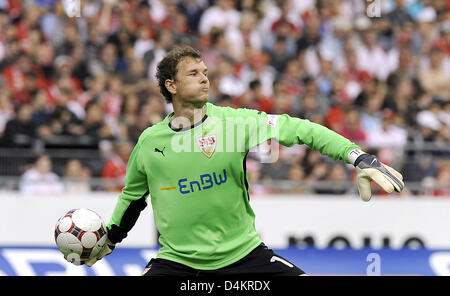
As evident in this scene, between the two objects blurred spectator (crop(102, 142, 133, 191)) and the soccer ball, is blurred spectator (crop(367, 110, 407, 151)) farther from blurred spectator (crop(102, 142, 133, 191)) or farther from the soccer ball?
the soccer ball

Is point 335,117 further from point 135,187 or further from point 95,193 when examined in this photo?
point 135,187

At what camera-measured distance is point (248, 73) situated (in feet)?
49.9

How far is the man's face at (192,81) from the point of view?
680 cm

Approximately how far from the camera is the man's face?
680 cm

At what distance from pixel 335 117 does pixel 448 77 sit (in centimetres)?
261

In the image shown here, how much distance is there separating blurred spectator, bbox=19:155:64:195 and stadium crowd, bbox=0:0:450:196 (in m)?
0.03

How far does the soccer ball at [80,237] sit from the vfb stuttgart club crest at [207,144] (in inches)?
42.9

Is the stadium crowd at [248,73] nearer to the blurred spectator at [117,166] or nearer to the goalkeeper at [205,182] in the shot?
the blurred spectator at [117,166]

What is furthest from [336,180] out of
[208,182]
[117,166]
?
[208,182]

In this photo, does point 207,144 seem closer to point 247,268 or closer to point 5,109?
point 247,268

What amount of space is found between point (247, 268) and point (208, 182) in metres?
0.67

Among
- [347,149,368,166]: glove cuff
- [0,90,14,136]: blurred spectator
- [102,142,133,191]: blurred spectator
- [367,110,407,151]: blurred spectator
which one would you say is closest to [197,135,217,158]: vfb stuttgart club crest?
[347,149,368,166]: glove cuff
